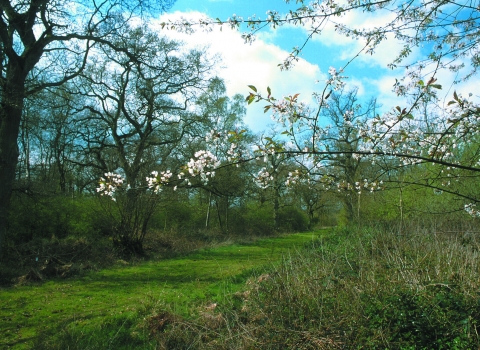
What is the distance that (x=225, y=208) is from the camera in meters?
23.9

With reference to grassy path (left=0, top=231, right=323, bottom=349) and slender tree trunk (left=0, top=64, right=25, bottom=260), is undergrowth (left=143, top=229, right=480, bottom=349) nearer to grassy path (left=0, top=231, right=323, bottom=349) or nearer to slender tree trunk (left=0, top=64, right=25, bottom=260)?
grassy path (left=0, top=231, right=323, bottom=349)

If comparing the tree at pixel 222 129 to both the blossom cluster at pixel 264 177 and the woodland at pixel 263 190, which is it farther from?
the blossom cluster at pixel 264 177

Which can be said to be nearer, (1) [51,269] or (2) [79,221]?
(1) [51,269]

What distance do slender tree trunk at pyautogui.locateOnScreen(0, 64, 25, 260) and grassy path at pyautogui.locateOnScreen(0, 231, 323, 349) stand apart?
1920 millimetres

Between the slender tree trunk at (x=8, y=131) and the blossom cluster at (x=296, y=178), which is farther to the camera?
the slender tree trunk at (x=8, y=131)

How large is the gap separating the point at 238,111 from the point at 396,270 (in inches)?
894

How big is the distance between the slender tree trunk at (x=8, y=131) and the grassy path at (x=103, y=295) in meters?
1.92

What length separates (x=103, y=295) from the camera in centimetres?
681

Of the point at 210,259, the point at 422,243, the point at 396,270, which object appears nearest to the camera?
the point at 396,270

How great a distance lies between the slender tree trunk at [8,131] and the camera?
7.18 m

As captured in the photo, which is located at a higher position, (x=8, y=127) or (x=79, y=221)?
(x=8, y=127)

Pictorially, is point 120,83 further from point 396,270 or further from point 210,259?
point 396,270

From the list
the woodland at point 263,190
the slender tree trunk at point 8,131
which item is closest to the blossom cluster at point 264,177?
the woodland at point 263,190

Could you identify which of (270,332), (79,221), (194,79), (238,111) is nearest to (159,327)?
(270,332)
